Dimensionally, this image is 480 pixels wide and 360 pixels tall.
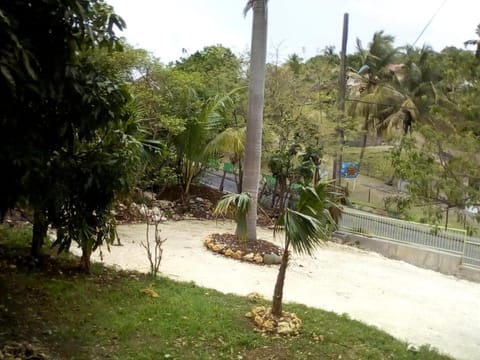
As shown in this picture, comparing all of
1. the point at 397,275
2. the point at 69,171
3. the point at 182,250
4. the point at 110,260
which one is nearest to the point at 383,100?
the point at 397,275

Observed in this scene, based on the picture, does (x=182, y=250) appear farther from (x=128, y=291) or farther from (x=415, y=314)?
(x=415, y=314)

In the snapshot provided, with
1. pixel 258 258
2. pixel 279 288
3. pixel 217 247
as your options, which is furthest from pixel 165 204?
pixel 279 288

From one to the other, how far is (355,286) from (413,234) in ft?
14.9

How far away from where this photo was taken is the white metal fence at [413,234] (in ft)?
34.6

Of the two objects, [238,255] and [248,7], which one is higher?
[248,7]

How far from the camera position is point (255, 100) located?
8.80 metres

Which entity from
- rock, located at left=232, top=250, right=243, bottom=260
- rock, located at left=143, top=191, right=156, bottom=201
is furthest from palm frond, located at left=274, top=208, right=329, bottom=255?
rock, located at left=143, top=191, right=156, bottom=201

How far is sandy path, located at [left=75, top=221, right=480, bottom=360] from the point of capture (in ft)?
19.6

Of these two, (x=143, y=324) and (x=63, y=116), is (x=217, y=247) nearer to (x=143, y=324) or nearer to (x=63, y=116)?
(x=143, y=324)

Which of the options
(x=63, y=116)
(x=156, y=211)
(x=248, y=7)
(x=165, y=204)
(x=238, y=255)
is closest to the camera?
(x=63, y=116)

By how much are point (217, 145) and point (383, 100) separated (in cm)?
1627

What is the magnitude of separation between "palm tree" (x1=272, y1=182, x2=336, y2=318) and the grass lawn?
564mm

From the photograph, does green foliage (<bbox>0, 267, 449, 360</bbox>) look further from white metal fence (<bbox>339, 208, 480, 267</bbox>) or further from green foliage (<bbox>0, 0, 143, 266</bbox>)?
white metal fence (<bbox>339, 208, 480, 267</bbox>)

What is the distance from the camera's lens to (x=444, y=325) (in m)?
6.28
